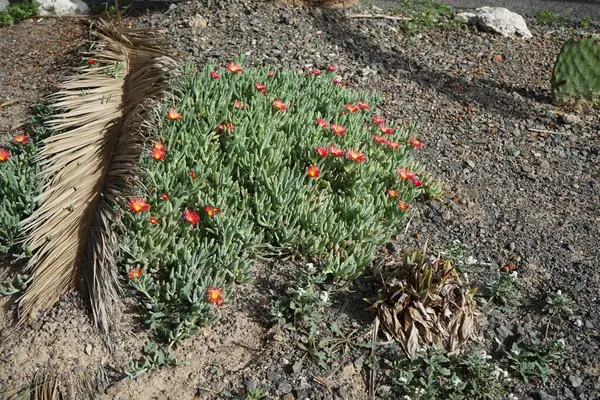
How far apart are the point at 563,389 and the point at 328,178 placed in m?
1.71

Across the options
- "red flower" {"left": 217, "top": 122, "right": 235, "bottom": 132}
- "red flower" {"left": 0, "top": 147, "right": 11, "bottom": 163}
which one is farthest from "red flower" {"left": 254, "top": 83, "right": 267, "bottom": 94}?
"red flower" {"left": 0, "top": 147, "right": 11, "bottom": 163}

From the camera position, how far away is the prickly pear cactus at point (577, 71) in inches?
202

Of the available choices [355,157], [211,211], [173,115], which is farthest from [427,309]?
[173,115]

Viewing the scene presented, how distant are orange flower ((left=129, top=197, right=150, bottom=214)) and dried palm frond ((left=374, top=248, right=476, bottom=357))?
1244 millimetres

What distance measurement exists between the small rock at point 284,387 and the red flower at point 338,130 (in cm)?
163

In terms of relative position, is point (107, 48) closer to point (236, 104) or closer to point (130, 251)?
point (236, 104)

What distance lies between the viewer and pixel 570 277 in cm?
365

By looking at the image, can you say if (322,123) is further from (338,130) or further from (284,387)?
(284,387)

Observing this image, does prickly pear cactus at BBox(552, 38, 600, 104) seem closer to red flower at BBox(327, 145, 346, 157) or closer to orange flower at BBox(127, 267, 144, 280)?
red flower at BBox(327, 145, 346, 157)

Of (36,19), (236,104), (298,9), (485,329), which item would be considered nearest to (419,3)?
(298,9)

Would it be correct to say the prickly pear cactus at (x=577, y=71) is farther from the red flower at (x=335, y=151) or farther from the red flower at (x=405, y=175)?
the red flower at (x=335, y=151)

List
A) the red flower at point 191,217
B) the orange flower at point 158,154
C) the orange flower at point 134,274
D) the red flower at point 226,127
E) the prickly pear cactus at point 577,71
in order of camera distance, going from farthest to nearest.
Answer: the prickly pear cactus at point 577,71, the red flower at point 226,127, the orange flower at point 158,154, the red flower at point 191,217, the orange flower at point 134,274

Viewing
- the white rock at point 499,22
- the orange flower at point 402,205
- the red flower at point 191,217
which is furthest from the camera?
the white rock at point 499,22

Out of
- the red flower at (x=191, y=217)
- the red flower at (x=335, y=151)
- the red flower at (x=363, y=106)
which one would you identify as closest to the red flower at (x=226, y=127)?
the red flower at (x=335, y=151)
